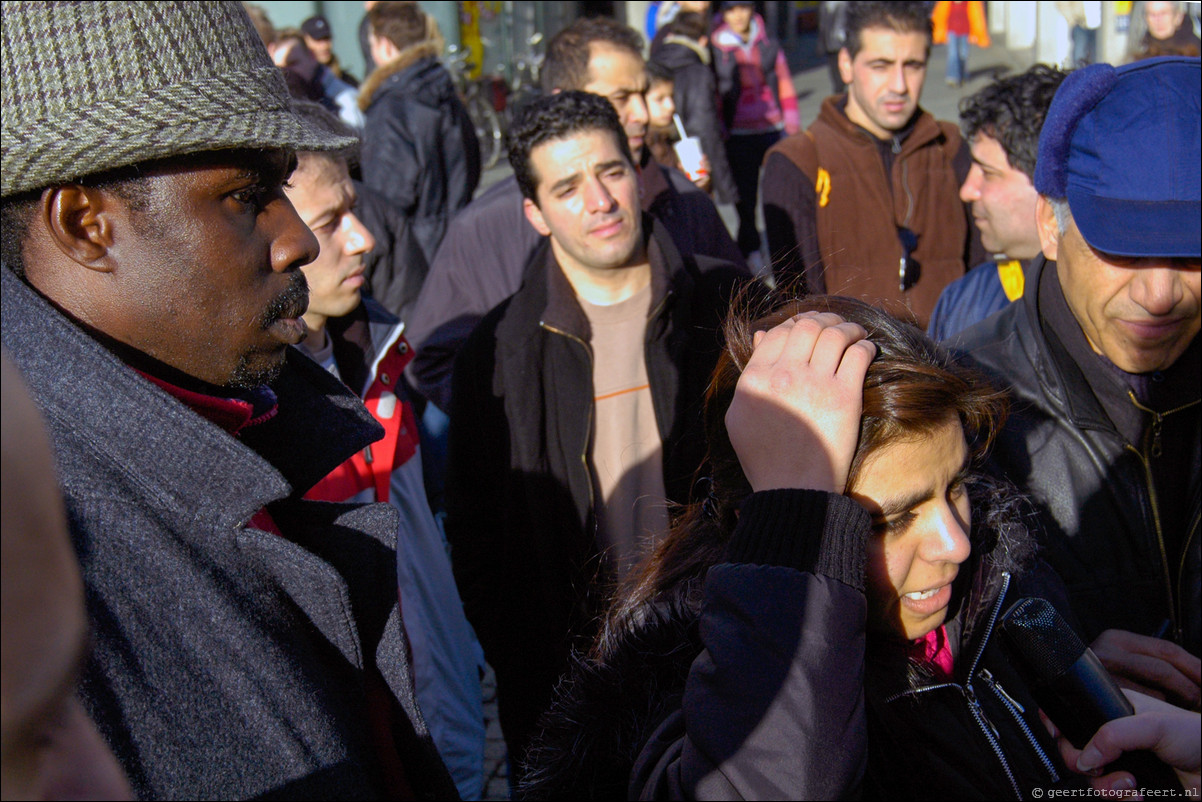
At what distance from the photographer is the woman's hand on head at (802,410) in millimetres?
1222

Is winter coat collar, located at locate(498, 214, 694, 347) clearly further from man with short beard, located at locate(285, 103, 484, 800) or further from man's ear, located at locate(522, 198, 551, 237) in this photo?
man with short beard, located at locate(285, 103, 484, 800)

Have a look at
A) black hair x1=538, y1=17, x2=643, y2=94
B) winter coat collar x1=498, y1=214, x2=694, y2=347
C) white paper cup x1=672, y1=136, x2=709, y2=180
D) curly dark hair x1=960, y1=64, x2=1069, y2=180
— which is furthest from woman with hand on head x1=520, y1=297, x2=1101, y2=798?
white paper cup x1=672, y1=136, x2=709, y2=180

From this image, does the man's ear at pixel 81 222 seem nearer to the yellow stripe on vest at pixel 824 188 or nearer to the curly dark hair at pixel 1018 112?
the curly dark hair at pixel 1018 112

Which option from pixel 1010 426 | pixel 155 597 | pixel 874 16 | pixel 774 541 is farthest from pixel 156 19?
pixel 874 16

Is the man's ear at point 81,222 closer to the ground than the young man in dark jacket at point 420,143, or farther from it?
farther from it

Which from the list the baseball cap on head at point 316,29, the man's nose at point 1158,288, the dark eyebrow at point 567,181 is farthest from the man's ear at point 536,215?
the baseball cap on head at point 316,29

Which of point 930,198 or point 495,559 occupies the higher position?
point 930,198

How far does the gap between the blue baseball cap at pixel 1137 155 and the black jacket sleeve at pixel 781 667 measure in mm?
1162

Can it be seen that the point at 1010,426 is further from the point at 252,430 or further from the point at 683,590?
the point at 252,430

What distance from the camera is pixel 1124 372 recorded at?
79.7 inches

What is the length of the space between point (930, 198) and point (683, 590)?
3195 millimetres

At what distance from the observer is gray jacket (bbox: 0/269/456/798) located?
44.9 inches

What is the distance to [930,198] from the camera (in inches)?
163

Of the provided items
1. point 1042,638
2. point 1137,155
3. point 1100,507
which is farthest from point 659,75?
point 1042,638
